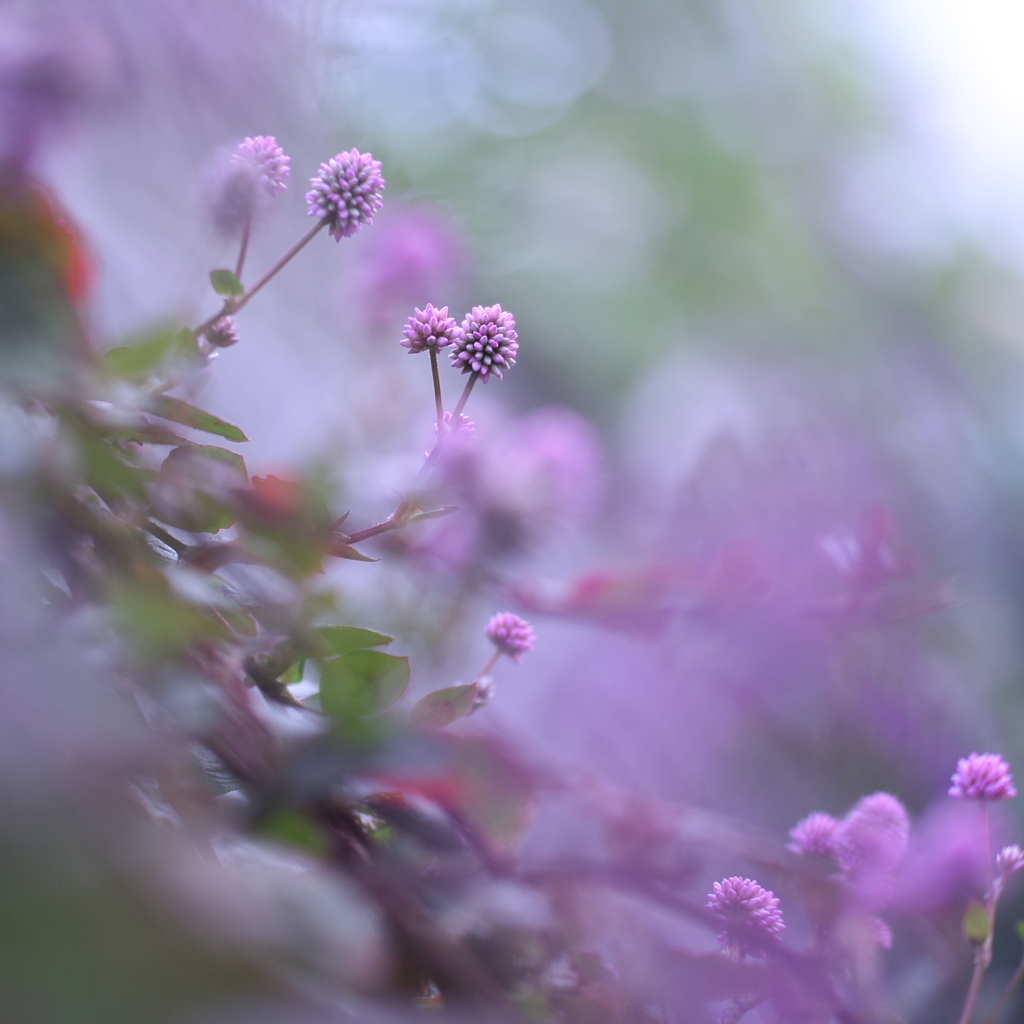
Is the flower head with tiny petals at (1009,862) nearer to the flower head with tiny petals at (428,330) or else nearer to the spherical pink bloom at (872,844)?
the spherical pink bloom at (872,844)

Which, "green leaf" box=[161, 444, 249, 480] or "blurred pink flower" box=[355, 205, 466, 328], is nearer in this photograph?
"green leaf" box=[161, 444, 249, 480]

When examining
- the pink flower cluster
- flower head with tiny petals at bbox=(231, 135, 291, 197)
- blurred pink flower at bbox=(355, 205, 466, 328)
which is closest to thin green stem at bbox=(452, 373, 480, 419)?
the pink flower cluster

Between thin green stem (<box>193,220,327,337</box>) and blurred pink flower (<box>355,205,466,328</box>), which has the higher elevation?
blurred pink flower (<box>355,205,466,328</box>)

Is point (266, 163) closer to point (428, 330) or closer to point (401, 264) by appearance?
point (428, 330)

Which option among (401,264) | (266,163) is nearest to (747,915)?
(266,163)

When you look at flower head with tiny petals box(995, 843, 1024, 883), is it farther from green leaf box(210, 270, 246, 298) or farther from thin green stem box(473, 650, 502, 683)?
green leaf box(210, 270, 246, 298)

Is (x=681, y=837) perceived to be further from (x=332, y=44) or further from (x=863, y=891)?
(x=332, y=44)

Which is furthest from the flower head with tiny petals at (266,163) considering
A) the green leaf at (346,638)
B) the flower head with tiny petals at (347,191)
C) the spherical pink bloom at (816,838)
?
the spherical pink bloom at (816,838)
